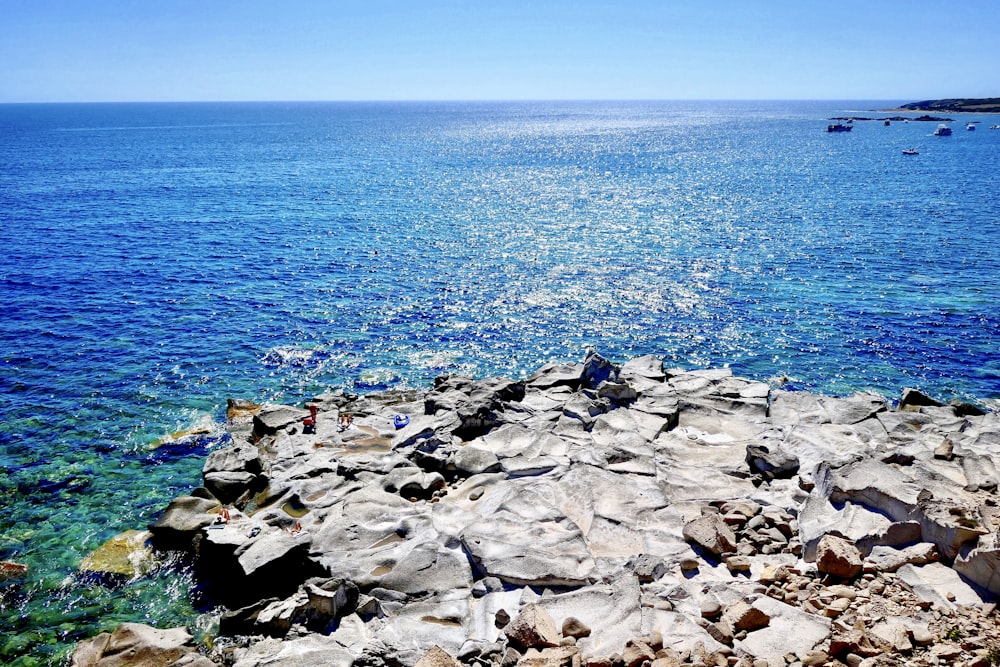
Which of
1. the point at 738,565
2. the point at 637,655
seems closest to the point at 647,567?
the point at 738,565

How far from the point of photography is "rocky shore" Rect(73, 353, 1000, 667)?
14.4 meters

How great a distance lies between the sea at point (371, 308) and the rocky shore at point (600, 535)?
8.44ft

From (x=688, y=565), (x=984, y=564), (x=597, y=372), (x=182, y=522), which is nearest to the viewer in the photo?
(x=984, y=564)

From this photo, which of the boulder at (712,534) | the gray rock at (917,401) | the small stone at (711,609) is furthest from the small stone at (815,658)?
the gray rock at (917,401)

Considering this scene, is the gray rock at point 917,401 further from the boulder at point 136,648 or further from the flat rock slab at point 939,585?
the boulder at point 136,648

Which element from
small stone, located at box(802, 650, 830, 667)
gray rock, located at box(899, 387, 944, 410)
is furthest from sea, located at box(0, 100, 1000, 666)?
small stone, located at box(802, 650, 830, 667)

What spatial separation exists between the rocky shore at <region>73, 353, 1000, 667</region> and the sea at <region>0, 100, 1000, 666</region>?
101 inches

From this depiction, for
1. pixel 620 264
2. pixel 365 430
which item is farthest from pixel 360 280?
pixel 365 430

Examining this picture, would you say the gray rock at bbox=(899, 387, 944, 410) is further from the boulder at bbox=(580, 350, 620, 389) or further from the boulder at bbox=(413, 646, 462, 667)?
the boulder at bbox=(413, 646, 462, 667)

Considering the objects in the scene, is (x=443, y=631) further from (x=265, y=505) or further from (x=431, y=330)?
(x=431, y=330)

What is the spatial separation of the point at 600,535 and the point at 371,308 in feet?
94.1

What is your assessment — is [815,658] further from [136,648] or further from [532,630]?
[136,648]

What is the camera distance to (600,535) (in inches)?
746

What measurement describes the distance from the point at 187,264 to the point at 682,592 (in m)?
50.6
